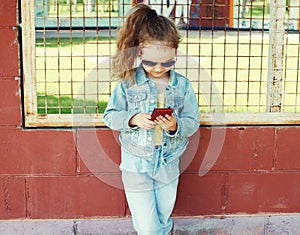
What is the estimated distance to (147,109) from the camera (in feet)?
9.62

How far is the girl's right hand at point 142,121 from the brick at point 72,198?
72cm

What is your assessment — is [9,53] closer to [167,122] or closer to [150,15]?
[150,15]

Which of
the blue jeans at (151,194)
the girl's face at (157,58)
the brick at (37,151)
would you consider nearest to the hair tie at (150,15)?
the girl's face at (157,58)

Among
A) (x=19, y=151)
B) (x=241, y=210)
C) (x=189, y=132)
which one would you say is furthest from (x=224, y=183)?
(x=19, y=151)

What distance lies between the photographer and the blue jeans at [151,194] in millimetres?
2963

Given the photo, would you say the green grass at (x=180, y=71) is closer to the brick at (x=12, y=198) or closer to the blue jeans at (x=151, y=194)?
the brick at (x=12, y=198)

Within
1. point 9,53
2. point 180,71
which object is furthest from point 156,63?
point 180,71

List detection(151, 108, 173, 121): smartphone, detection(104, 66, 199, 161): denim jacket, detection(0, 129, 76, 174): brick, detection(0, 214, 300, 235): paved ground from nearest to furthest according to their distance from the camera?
detection(151, 108, 173, 121): smartphone, detection(104, 66, 199, 161): denim jacket, detection(0, 129, 76, 174): brick, detection(0, 214, 300, 235): paved ground

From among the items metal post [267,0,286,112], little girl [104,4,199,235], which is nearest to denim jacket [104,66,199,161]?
little girl [104,4,199,235]

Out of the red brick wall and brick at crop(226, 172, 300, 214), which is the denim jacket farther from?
brick at crop(226, 172, 300, 214)

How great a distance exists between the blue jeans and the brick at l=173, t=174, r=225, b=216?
0.48m

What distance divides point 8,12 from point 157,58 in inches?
38.3

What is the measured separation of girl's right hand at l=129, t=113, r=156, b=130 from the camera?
2.74m

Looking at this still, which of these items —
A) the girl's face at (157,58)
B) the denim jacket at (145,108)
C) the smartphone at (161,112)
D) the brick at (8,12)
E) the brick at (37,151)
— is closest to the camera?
the smartphone at (161,112)
